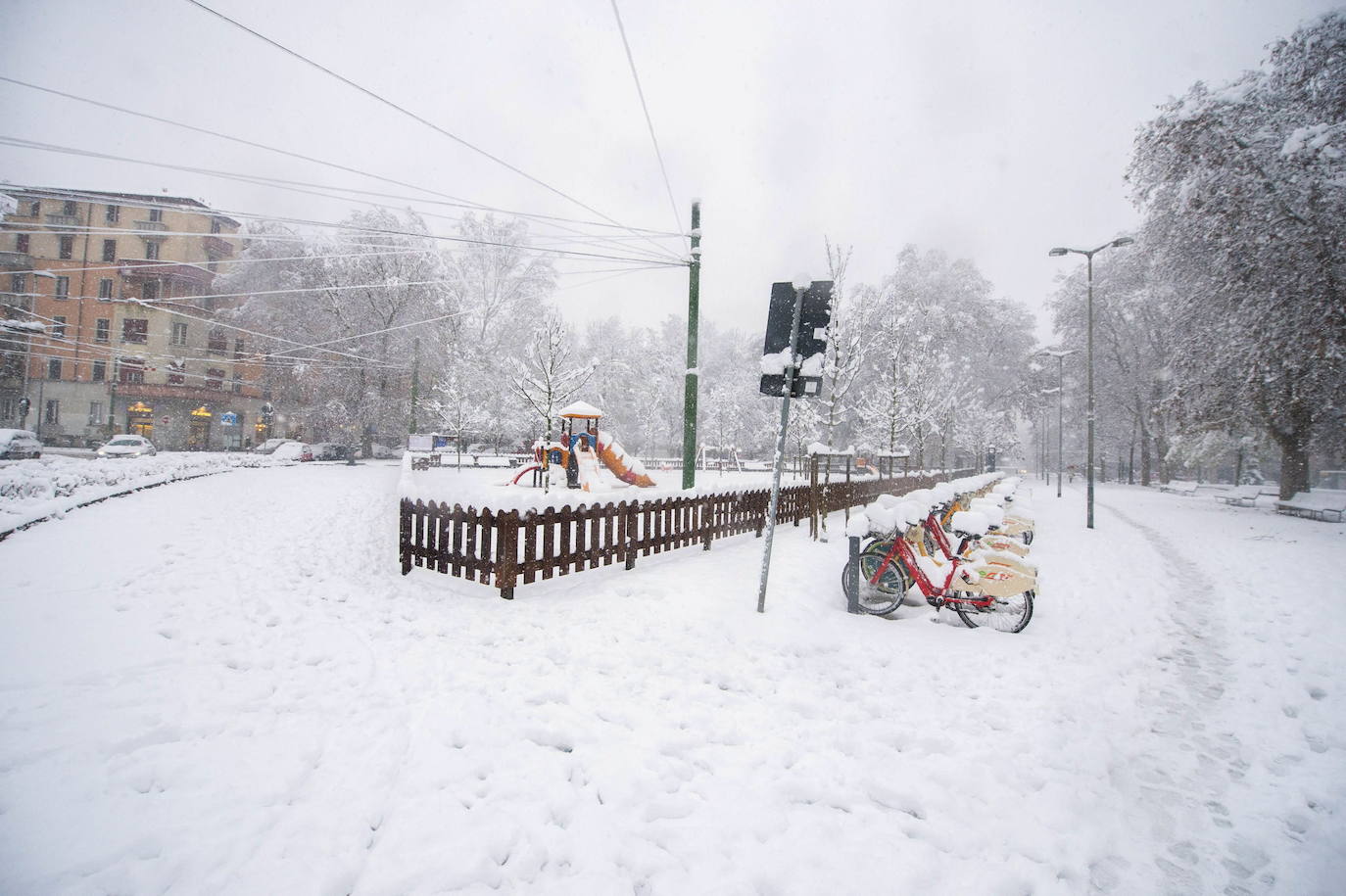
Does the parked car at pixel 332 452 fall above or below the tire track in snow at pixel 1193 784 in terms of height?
above

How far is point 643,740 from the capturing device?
3.18 metres

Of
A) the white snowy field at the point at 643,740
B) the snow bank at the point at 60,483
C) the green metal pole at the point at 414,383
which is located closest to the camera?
the white snowy field at the point at 643,740

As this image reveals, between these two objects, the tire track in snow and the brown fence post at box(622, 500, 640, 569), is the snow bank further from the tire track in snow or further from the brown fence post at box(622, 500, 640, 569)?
the tire track in snow

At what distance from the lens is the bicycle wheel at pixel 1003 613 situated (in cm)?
545

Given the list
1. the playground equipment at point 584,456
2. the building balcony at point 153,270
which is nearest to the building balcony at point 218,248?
the building balcony at point 153,270

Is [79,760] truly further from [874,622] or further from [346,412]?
[346,412]

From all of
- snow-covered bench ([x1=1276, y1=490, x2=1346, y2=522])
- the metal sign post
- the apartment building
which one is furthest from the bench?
the apartment building

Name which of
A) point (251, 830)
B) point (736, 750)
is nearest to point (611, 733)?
point (736, 750)

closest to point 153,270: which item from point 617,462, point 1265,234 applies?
point 617,462

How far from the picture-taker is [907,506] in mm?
5734

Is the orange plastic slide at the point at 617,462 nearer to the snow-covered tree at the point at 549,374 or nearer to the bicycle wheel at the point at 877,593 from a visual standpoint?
the snow-covered tree at the point at 549,374

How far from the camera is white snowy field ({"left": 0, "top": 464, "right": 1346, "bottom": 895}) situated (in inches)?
87.2

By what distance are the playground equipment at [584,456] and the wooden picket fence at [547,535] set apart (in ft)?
27.2

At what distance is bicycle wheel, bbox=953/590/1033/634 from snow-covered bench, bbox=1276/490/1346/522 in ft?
56.4
